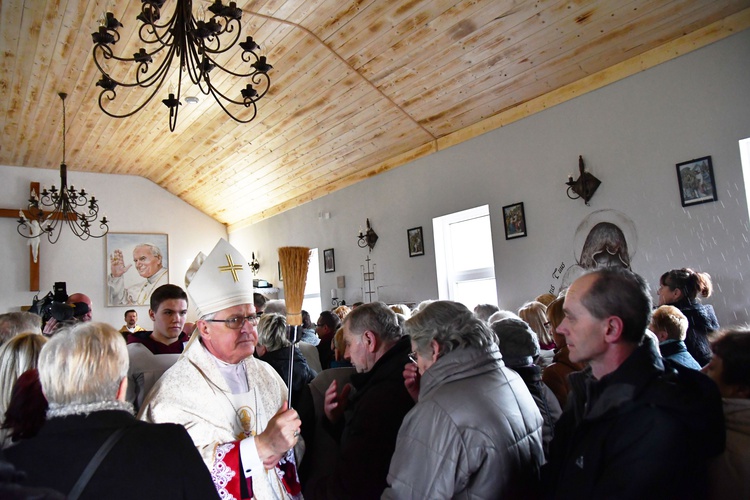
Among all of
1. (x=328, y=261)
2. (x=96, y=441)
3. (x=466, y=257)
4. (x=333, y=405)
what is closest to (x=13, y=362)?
(x=96, y=441)

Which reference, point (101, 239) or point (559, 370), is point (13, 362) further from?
point (101, 239)

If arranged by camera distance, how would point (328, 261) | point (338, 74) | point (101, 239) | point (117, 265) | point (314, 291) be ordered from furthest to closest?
1. point (117, 265)
2. point (101, 239)
3. point (314, 291)
4. point (328, 261)
5. point (338, 74)

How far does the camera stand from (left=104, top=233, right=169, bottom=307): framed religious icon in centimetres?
1021

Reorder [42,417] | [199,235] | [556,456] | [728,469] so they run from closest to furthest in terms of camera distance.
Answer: [728,469] → [42,417] → [556,456] → [199,235]

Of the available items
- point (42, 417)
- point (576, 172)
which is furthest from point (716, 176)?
point (42, 417)

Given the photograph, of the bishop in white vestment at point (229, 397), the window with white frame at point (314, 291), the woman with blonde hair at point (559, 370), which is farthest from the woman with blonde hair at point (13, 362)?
the window with white frame at point (314, 291)

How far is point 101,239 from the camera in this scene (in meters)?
10.2

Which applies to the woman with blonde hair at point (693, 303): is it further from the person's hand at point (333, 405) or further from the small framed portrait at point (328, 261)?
the small framed portrait at point (328, 261)

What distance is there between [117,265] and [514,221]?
7.83m

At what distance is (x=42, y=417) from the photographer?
134cm

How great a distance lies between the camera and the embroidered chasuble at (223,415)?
1640 millimetres

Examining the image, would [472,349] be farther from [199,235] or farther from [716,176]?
[199,235]

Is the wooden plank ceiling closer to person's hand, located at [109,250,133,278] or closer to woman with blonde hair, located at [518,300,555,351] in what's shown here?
person's hand, located at [109,250,133,278]

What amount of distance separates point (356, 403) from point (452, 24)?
159 inches
